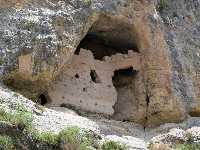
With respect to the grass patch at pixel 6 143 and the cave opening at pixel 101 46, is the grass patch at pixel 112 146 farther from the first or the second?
the cave opening at pixel 101 46

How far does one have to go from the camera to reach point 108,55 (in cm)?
1742

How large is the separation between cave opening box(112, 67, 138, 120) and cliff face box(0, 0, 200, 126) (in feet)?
0.09

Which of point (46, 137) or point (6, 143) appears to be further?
→ point (46, 137)

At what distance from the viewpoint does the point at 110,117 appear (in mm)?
15781

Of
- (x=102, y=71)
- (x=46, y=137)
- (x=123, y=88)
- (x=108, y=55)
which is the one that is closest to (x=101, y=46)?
(x=108, y=55)

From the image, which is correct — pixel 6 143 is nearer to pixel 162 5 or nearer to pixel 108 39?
pixel 108 39

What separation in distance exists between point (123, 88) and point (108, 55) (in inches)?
41.3

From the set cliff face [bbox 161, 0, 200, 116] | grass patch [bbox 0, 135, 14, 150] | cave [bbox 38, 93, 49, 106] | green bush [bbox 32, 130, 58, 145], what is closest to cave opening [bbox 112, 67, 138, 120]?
cliff face [bbox 161, 0, 200, 116]

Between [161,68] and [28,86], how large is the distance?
11.7ft

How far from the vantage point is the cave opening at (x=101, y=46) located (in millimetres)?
17250

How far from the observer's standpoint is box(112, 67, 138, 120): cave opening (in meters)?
16.4

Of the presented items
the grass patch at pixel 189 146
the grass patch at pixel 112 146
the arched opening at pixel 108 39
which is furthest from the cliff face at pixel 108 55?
the grass patch at pixel 112 146

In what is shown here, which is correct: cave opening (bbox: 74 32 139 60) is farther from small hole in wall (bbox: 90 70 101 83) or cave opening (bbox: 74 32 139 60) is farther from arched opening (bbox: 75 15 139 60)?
small hole in wall (bbox: 90 70 101 83)

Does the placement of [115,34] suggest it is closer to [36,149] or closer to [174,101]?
[174,101]
